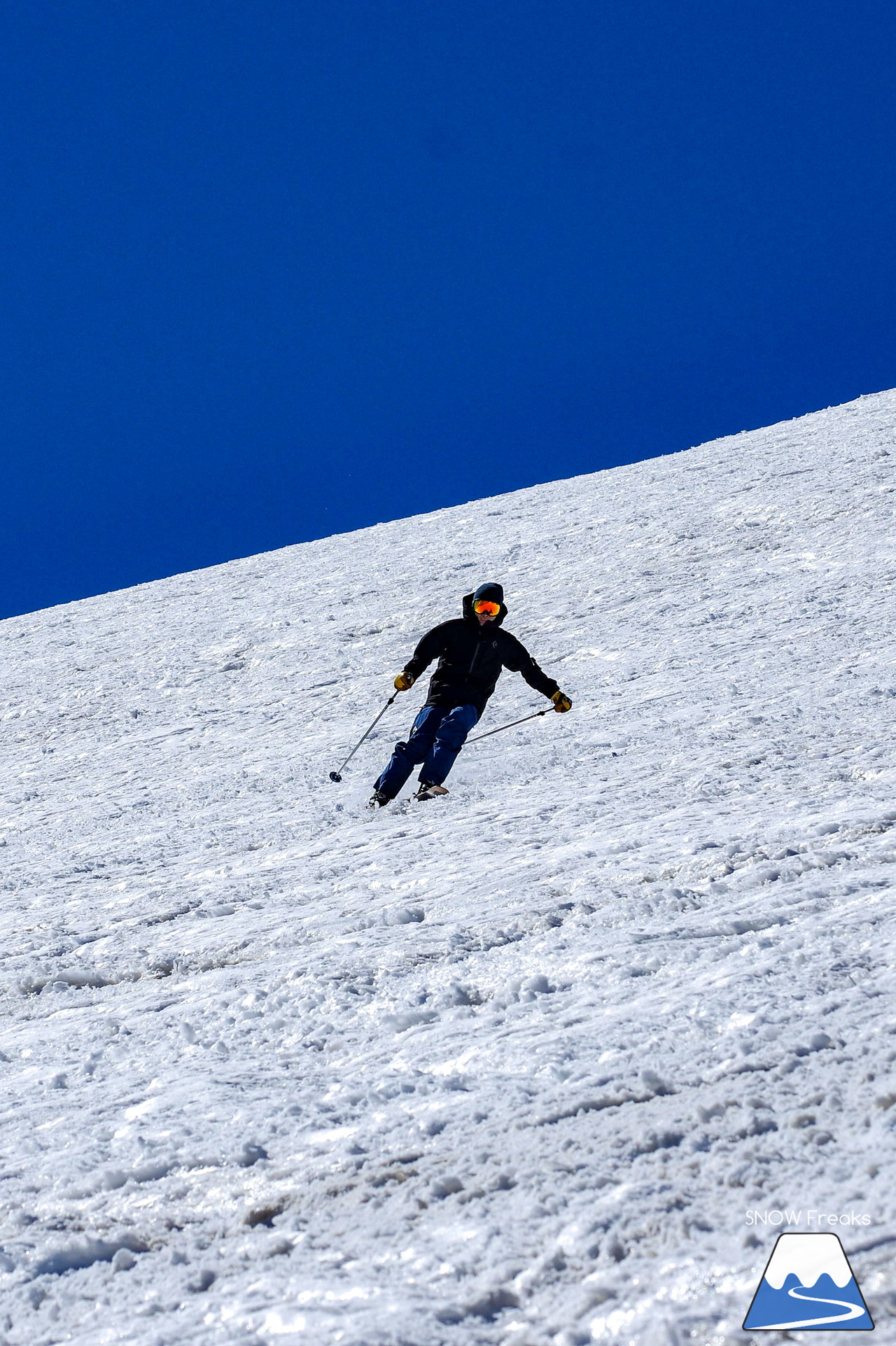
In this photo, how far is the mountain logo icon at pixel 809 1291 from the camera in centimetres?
219

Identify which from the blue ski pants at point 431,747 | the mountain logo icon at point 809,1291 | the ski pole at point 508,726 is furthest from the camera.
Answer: the ski pole at point 508,726

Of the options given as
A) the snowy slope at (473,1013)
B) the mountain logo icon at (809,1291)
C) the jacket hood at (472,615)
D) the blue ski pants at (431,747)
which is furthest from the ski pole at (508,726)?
the mountain logo icon at (809,1291)

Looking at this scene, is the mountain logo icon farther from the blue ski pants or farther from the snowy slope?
the blue ski pants

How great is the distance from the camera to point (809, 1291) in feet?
7.40

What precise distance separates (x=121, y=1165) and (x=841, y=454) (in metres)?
15.6

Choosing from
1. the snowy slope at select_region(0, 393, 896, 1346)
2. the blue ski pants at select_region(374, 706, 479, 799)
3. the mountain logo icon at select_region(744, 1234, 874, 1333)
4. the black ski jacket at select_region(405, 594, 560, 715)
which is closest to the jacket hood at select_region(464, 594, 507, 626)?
the black ski jacket at select_region(405, 594, 560, 715)

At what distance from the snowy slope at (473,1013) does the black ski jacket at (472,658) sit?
50 cm

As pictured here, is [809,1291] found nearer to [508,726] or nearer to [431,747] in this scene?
[431,747]

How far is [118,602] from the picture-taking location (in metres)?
18.6

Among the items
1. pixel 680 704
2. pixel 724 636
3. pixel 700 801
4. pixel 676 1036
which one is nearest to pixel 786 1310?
pixel 676 1036

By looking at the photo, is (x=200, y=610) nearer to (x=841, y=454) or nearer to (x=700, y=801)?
(x=841, y=454)

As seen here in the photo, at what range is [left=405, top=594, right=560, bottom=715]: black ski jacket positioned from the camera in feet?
26.2

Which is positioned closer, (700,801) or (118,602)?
(700,801)

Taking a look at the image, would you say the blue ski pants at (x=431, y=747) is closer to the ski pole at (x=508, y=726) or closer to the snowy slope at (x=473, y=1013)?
the snowy slope at (x=473, y=1013)
